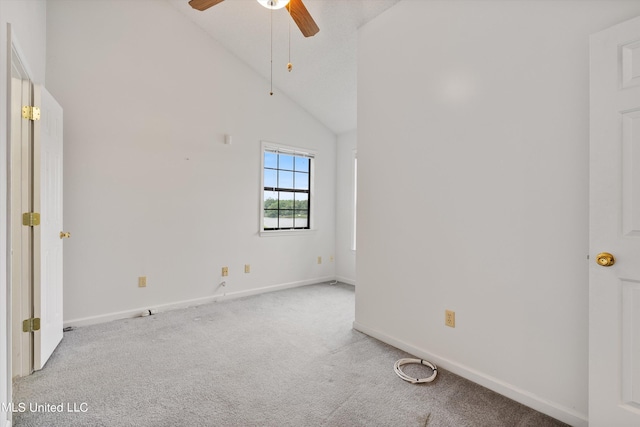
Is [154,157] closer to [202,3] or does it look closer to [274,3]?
[202,3]

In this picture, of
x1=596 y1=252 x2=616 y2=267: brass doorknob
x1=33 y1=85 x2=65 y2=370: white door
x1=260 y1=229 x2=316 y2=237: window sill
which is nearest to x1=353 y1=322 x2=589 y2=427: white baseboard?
x1=596 y1=252 x2=616 y2=267: brass doorknob

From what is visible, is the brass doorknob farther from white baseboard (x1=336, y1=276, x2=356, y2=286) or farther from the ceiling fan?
white baseboard (x1=336, y1=276, x2=356, y2=286)

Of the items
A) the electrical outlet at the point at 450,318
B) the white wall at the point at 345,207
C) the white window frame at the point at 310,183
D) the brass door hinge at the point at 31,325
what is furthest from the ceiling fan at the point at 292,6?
the white wall at the point at 345,207

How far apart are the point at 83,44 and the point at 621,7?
13.6ft

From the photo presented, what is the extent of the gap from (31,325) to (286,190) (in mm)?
3144

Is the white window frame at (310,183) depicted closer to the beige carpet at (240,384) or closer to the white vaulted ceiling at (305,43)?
the white vaulted ceiling at (305,43)

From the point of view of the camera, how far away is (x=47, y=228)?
7.64ft

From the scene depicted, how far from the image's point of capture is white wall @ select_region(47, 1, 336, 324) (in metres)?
3.05

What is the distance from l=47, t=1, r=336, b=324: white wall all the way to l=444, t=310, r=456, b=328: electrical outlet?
8.82ft

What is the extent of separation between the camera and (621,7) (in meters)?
1.54

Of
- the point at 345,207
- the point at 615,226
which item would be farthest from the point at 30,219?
the point at 345,207

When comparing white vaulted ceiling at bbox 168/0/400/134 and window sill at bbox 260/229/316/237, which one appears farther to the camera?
window sill at bbox 260/229/316/237

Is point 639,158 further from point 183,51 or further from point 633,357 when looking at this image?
point 183,51

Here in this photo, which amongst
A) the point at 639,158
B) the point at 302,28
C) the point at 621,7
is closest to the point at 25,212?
the point at 302,28
